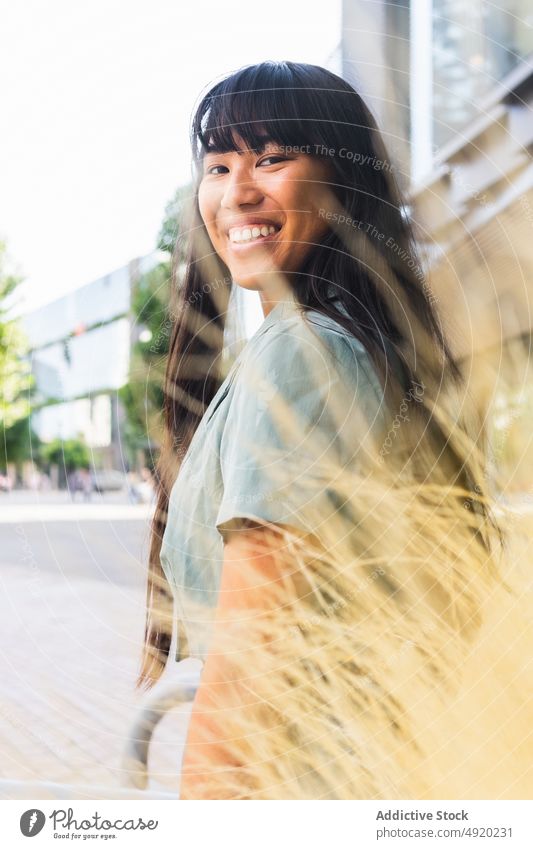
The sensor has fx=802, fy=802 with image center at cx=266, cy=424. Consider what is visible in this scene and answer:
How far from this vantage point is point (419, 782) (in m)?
0.80

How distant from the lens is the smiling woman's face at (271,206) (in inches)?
28.7

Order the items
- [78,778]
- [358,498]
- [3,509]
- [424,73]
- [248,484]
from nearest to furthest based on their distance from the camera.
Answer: [248,484]
[358,498]
[3,509]
[424,73]
[78,778]

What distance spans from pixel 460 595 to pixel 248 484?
343mm

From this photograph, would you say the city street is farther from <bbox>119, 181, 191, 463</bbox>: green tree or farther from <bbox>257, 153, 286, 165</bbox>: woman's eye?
<bbox>257, 153, 286, 165</bbox>: woman's eye

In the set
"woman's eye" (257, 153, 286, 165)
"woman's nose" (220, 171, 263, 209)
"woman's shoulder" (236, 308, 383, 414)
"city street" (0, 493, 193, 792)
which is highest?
"woman's eye" (257, 153, 286, 165)

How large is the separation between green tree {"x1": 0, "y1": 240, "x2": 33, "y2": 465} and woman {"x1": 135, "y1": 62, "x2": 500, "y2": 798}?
0.29 meters

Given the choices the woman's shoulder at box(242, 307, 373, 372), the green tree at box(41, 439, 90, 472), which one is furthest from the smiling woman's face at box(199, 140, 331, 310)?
the green tree at box(41, 439, 90, 472)

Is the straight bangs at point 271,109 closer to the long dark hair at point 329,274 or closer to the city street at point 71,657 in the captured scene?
the long dark hair at point 329,274

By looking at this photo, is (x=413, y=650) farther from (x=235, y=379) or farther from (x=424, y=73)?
(x=424, y=73)

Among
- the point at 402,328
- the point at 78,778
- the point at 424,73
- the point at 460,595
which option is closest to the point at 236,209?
the point at 402,328

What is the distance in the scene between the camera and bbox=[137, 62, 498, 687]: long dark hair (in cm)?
71

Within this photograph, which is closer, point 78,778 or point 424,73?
point 424,73
